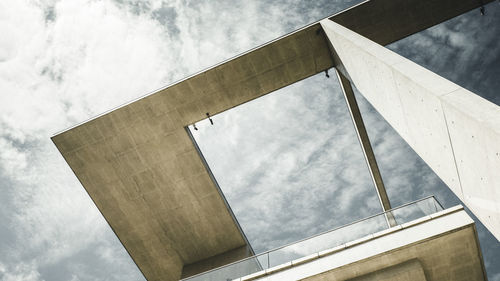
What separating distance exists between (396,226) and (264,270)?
401 centimetres

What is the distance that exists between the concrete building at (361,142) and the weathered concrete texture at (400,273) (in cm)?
3

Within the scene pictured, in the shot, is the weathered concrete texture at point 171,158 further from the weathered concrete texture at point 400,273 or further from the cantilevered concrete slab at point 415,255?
the weathered concrete texture at point 400,273

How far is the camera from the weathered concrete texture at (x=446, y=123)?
3.50m

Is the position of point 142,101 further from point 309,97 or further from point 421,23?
point 421,23

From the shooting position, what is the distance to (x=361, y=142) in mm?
12836

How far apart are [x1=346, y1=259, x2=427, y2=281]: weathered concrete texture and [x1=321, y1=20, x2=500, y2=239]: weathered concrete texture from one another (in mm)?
4212

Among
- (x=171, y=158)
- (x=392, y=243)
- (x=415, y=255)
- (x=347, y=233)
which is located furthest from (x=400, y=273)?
(x=171, y=158)

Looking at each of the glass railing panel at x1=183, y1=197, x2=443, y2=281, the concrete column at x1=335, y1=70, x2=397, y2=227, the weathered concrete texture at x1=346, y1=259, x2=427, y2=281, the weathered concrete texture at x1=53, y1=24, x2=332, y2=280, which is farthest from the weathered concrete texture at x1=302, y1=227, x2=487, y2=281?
the weathered concrete texture at x1=53, y1=24, x2=332, y2=280

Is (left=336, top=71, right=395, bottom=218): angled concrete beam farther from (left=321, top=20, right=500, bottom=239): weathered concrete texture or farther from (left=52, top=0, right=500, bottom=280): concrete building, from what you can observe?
(left=321, top=20, right=500, bottom=239): weathered concrete texture

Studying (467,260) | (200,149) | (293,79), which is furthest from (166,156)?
(467,260)

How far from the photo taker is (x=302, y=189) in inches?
628

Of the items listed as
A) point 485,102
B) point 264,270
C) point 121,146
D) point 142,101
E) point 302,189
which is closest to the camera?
point 485,102

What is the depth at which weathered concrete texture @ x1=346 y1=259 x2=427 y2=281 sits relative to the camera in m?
8.44

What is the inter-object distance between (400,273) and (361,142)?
5609mm
